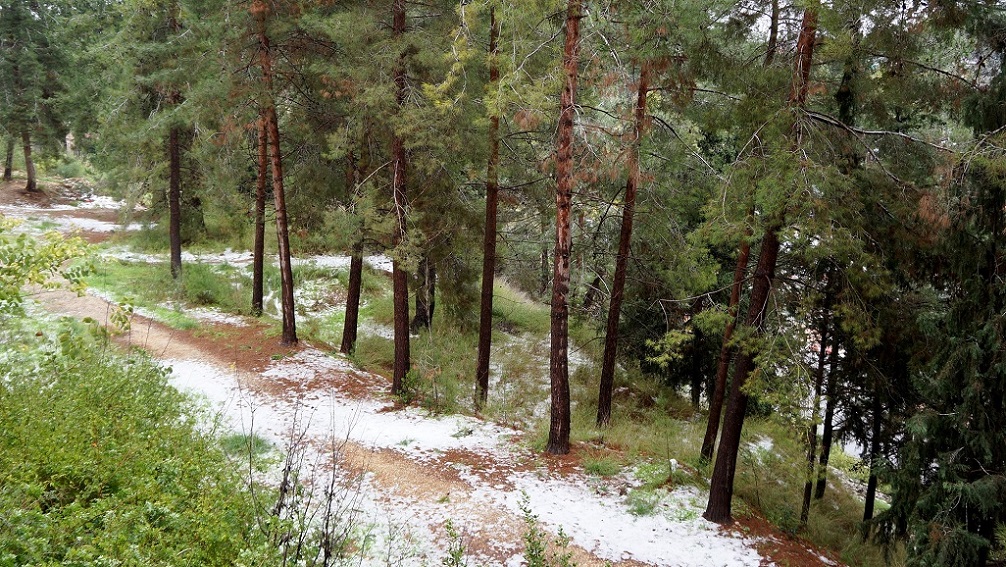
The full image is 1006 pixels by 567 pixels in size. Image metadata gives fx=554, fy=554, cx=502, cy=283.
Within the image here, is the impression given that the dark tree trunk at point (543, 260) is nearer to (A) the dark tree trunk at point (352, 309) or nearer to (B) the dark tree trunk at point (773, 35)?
(A) the dark tree trunk at point (352, 309)

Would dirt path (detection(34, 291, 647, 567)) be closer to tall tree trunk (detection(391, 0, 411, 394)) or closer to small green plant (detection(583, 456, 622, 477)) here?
tall tree trunk (detection(391, 0, 411, 394))

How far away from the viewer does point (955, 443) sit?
25.3ft

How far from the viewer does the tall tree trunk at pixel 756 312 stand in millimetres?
7020

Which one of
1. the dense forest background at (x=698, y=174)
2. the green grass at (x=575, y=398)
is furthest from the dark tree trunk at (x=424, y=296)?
the green grass at (x=575, y=398)

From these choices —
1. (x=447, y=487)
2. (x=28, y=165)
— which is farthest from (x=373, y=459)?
(x=28, y=165)

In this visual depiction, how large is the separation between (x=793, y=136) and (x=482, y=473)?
6731 millimetres

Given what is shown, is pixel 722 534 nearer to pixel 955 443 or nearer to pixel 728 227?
pixel 955 443

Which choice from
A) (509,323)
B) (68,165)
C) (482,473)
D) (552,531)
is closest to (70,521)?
(552,531)

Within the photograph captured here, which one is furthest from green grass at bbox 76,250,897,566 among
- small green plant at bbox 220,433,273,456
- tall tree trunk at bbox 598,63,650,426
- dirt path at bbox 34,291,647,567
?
small green plant at bbox 220,433,273,456

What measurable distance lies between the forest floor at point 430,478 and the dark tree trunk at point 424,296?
376cm

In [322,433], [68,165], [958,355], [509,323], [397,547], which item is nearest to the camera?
[397,547]

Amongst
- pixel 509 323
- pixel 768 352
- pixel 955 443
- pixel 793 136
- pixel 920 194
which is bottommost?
pixel 509 323

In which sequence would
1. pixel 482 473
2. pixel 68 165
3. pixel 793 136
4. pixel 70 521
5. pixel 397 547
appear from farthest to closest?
1. pixel 68 165
2. pixel 482 473
3. pixel 793 136
4. pixel 397 547
5. pixel 70 521

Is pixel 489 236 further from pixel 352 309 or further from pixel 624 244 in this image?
pixel 352 309
